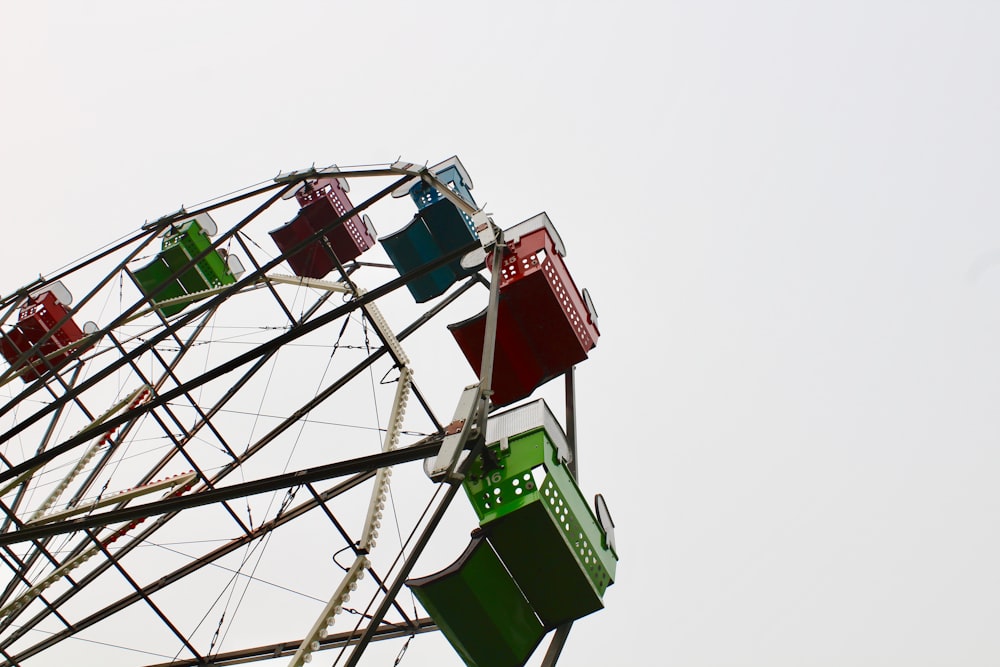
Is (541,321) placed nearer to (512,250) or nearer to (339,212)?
(512,250)

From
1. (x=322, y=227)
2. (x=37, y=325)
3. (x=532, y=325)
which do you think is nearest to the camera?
(x=532, y=325)

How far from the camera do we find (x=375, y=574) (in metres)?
10.9

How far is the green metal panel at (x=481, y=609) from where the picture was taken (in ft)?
28.7

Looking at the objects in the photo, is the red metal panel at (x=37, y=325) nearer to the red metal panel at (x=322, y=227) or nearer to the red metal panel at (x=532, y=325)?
the red metal panel at (x=322, y=227)

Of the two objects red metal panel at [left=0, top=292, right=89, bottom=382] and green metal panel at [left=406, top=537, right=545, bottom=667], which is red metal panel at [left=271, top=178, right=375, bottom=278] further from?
green metal panel at [left=406, top=537, right=545, bottom=667]

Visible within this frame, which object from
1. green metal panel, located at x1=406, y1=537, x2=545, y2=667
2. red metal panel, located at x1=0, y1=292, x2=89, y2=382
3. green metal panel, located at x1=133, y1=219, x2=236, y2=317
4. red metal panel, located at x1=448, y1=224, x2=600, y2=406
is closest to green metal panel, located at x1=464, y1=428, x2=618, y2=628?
green metal panel, located at x1=406, y1=537, x2=545, y2=667

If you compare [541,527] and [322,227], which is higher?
[322,227]

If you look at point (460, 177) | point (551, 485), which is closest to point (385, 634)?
point (551, 485)

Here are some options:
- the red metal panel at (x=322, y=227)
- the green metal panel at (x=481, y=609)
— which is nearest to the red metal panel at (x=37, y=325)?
the red metal panel at (x=322, y=227)

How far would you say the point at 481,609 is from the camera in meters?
8.88

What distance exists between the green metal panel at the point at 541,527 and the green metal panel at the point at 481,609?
0.13 m

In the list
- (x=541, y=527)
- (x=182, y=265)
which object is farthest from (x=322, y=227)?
(x=541, y=527)

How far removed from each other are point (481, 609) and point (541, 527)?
96cm

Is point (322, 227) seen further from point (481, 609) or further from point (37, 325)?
point (481, 609)
